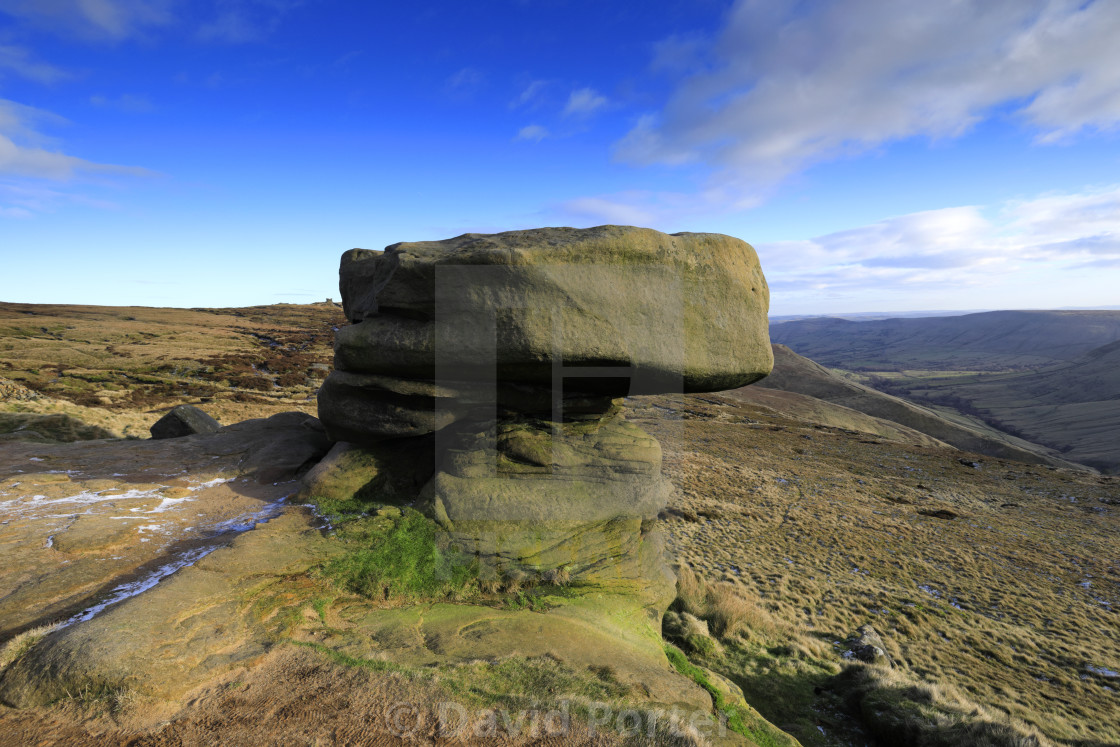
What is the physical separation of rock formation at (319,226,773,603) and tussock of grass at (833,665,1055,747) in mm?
4240

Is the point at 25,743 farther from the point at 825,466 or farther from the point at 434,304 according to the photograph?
the point at 825,466

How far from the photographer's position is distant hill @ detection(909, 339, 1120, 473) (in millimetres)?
78125

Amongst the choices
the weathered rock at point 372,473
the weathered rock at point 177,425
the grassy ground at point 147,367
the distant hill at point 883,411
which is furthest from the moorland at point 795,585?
the distant hill at point 883,411

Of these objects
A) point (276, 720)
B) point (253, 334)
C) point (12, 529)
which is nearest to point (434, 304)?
point (276, 720)

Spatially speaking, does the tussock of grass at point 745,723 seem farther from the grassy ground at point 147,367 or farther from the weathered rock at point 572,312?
the grassy ground at point 147,367

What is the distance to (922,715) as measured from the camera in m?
8.62

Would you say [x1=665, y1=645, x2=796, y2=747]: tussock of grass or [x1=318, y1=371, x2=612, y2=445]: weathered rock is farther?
[x1=318, y1=371, x2=612, y2=445]: weathered rock

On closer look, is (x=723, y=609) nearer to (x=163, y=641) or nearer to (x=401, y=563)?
(x=401, y=563)

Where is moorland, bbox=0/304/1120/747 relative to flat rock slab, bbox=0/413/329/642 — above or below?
below

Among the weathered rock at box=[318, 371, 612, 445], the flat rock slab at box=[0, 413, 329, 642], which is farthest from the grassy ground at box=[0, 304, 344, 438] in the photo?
the weathered rock at box=[318, 371, 612, 445]

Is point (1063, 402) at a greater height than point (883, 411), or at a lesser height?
lesser

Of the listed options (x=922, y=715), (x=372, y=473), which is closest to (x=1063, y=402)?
(x=922, y=715)

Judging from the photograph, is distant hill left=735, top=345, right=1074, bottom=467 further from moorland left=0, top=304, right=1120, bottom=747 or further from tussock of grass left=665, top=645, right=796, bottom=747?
tussock of grass left=665, top=645, right=796, bottom=747

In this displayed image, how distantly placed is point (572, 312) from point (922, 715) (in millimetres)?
9562
